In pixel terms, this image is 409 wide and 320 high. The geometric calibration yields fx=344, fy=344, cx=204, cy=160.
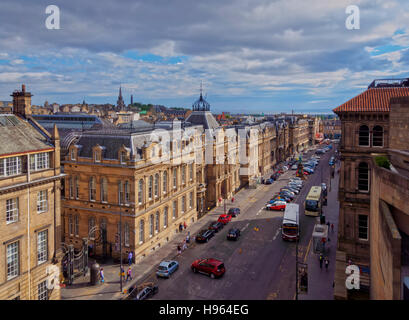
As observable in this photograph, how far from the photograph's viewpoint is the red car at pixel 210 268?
37.2 metres

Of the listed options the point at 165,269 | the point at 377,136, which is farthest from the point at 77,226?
the point at 377,136

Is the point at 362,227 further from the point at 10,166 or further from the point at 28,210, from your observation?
the point at 10,166

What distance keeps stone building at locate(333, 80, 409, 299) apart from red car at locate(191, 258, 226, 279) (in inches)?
494

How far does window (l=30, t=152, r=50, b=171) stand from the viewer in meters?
27.9

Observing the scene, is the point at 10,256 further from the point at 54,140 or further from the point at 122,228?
the point at 122,228

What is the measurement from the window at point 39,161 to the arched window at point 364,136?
31858 millimetres

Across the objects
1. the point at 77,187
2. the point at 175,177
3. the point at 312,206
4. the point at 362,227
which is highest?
the point at 175,177

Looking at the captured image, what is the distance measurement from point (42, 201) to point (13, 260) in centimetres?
497

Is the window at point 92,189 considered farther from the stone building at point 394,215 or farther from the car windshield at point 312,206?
the car windshield at point 312,206

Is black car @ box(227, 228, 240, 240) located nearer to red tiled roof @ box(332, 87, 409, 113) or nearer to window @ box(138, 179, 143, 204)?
window @ box(138, 179, 143, 204)

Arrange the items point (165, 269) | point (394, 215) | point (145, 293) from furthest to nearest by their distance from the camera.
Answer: point (165, 269), point (145, 293), point (394, 215)

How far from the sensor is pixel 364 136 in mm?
37875

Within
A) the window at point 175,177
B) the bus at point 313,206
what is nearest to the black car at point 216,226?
the window at point 175,177
